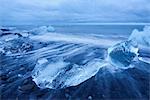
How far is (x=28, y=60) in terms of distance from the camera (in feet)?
22.1

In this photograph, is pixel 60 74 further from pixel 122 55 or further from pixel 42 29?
pixel 42 29

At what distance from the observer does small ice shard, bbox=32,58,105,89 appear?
4617mm

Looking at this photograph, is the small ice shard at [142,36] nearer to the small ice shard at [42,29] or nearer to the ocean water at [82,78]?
the ocean water at [82,78]

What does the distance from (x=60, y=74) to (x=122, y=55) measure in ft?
6.97

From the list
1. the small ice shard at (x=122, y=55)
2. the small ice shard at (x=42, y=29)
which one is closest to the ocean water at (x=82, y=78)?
the small ice shard at (x=122, y=55)

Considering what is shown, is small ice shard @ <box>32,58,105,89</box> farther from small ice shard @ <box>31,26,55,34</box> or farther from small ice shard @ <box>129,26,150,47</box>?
small ice shard @ <box>31,26,55,34</box>

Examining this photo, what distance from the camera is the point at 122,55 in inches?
238

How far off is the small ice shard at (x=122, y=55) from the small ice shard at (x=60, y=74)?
0.68m

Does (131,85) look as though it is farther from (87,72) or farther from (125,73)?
(87,72)

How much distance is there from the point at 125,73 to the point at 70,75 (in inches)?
57.3

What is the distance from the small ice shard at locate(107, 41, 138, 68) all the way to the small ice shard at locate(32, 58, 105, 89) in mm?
681

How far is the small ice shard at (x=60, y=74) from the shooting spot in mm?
4617

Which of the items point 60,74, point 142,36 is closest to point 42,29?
point 142,36

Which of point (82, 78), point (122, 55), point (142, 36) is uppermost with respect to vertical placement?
point (142, 36)
